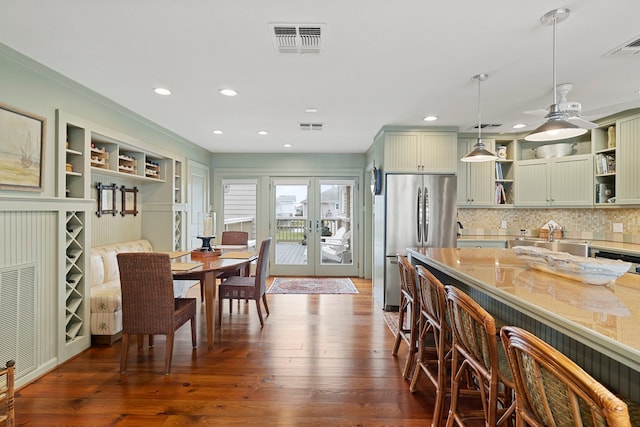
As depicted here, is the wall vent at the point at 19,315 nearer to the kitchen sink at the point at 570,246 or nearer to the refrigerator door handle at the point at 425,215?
the refrigerator door handle at the point at 425,215

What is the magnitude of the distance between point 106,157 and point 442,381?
3.76 m

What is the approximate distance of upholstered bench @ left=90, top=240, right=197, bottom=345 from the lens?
2988mm

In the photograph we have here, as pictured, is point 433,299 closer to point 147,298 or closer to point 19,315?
point 147,298

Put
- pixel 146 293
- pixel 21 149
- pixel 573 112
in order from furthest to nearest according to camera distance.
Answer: pixel 146 293 → pixel 573 112 → pixel 21 149

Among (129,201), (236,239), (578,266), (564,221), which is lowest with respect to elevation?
(236,239)

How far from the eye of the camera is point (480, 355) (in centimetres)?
141

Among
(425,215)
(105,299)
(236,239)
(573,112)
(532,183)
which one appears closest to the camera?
(573,112)

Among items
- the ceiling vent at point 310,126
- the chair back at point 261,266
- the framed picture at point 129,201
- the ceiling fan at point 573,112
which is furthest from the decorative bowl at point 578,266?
the framed picture at point 129,201

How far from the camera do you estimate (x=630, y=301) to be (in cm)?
132

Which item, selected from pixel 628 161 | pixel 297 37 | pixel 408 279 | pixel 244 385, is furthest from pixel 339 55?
pixel 628 161

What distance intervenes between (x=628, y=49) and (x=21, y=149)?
4.40 m

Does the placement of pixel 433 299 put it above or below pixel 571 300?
below

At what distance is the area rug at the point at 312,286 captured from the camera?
16.4 feet

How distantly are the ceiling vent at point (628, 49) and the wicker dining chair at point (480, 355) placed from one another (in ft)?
7.10
